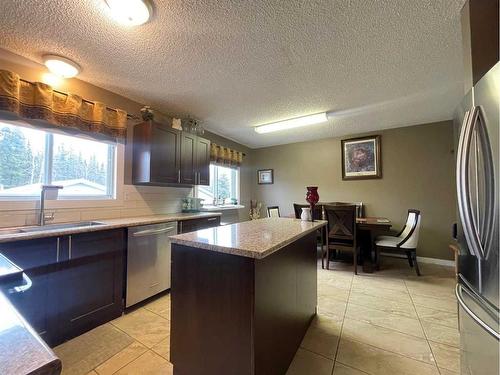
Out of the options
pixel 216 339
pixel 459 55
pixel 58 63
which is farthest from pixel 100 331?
pixel 459 55

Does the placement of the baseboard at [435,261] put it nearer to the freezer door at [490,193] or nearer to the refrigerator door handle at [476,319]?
the refrigerator door handle at [476,319]

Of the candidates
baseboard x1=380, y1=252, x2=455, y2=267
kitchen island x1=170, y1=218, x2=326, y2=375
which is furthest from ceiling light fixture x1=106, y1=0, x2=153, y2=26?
baseboard x1=380, y1=252, x2=455, y2=267

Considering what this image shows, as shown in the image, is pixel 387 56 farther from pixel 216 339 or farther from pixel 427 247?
pixel 427 247

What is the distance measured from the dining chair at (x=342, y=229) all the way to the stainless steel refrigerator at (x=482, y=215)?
7.27 feet

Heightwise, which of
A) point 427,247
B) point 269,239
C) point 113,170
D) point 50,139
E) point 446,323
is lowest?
point 446,323

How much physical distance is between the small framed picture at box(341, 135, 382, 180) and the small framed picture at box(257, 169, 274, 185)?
170 cm

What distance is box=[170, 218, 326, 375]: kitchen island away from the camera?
117 centimetres

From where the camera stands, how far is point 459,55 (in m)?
2.04

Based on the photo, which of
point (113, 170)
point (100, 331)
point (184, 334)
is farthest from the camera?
point (113, 170)

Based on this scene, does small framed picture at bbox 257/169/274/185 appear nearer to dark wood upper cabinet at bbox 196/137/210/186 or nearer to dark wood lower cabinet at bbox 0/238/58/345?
dark wood upper cabinet at bbox 196/137/210/186

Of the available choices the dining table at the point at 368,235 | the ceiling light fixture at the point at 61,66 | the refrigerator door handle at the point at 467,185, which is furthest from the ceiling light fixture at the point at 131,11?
the dining table at the point at 368,235

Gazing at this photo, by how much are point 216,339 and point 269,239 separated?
0.63 meters

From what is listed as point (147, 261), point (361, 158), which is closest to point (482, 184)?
point (147, 261)

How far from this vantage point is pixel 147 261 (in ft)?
8.03
